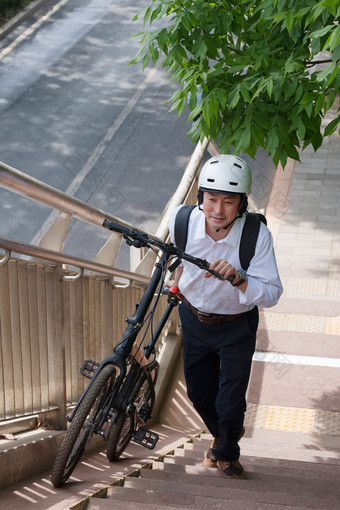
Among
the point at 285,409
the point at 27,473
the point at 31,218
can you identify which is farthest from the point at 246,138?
the point at 31,218

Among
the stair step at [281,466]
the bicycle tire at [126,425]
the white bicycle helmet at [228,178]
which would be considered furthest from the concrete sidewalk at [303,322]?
the white bicycle helmet at [228,178]

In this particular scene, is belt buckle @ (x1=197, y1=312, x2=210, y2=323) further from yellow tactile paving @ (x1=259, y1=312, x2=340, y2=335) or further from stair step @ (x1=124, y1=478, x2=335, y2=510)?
yellow tactile paving @ (x1=259, y1=312, x2=340, y2=335)

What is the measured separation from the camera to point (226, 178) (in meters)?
3.61

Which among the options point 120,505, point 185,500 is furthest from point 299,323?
point 120,505

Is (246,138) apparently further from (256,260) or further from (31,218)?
(31,218)

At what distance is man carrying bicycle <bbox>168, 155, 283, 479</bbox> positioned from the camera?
3.62m

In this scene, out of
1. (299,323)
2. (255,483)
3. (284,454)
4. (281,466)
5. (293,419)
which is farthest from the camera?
(299,323)

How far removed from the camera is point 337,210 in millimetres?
10461

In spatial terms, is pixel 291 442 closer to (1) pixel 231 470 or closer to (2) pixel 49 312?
(1) pixel 231 470

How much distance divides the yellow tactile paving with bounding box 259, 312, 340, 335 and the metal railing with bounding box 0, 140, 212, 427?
120 inches

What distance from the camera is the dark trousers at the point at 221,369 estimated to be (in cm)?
394

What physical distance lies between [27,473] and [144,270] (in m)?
2.29

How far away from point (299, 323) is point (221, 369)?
354 cm

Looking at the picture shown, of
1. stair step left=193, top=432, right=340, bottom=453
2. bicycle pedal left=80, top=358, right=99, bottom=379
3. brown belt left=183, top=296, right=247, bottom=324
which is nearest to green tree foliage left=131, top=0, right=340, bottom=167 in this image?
brown belt left=183, top=296, right=247, bottom=324
